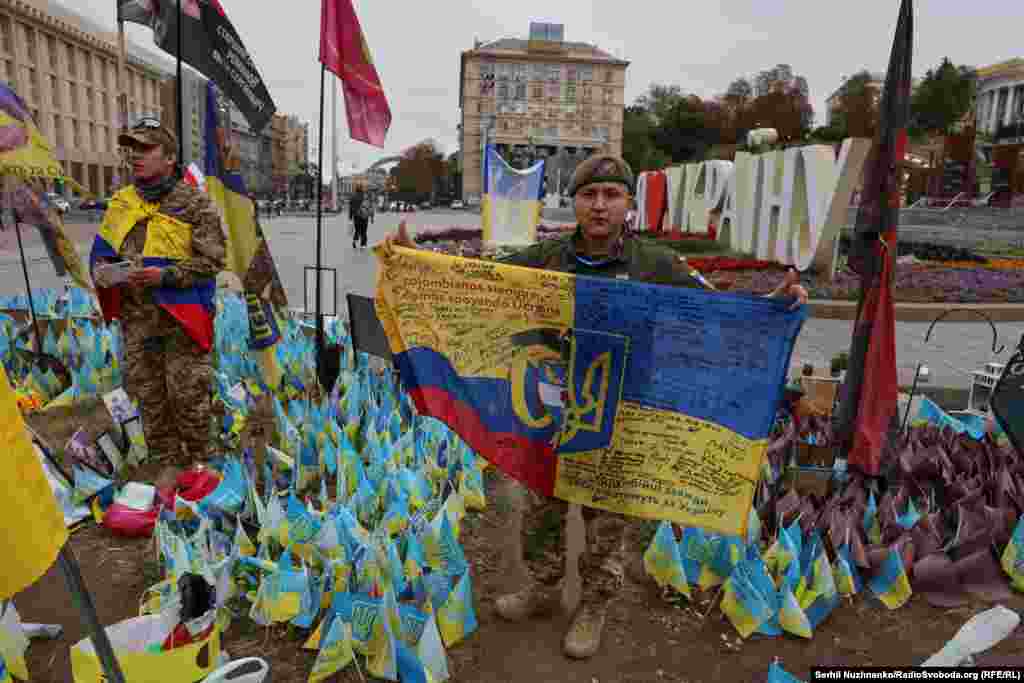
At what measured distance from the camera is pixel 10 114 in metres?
4.78

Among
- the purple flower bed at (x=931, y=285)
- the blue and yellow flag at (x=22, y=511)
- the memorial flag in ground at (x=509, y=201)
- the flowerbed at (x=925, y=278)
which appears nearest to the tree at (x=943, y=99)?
the flowerbed at (x=925, y=278)

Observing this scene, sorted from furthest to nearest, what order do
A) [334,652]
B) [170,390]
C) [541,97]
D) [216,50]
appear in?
1. [541,97]
2. [216,50]
3. [170,390]
4. [334,652]

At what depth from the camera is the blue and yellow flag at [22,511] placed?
4.39ft

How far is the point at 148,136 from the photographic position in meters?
3.44

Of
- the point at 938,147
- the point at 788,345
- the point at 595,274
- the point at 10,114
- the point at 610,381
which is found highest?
the point at 938,147

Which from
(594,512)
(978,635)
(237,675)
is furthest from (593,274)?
(237,675)

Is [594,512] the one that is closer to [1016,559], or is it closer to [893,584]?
[893,584]

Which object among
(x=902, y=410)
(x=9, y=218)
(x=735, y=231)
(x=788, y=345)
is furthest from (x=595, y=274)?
(x=735, y=231)

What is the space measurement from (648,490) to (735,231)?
51.6 ft

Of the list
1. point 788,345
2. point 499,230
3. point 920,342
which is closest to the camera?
point 788,345

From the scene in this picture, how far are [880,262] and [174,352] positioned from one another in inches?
146

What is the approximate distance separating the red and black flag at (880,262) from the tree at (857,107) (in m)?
55.9

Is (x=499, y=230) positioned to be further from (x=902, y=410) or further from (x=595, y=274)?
(x=595, y=274)

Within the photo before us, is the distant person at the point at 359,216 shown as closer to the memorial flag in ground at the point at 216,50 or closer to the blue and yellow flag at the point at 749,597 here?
the memorial flag in ground at the point at 216,50
